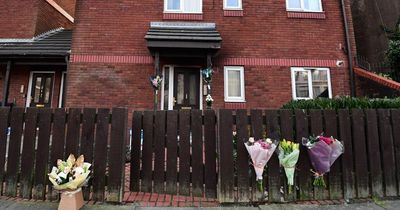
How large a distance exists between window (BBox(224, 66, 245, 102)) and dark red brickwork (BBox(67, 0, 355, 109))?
21 cm

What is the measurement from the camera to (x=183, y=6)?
32.1 ft

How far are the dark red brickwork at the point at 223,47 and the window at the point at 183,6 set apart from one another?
0.66 feet

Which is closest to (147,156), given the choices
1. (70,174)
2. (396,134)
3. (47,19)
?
(70,174)

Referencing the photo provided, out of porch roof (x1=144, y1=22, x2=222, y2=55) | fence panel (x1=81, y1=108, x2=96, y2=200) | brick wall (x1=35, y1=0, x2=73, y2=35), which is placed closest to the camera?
fence panel (x1=81, y1=108, x2=96, y2=200)

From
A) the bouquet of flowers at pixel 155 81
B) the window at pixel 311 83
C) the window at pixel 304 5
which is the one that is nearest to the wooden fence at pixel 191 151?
the bouquet of flowers at pixel 155 81

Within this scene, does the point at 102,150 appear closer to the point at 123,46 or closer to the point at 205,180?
the point at 205,180

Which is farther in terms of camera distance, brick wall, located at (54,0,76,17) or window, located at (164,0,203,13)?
brick wall, located at (54,0,76,17)

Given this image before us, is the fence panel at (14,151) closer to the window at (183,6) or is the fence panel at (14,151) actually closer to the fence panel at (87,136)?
the fence panel at (87,136)

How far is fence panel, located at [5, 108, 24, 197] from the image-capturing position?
13.4 feet

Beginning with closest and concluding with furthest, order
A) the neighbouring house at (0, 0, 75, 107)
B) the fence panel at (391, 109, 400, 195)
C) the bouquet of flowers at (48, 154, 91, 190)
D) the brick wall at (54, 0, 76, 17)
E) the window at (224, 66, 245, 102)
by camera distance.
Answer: the bouquet of flowers at (48, 154, 91, 190)
the fence panel at (391, 109, 400, 195)
the window at (224, 66, 245, 102)
the neighbouring house at (0, 0, 75, 107)
the brick wall at (54, 0, 76, 17)

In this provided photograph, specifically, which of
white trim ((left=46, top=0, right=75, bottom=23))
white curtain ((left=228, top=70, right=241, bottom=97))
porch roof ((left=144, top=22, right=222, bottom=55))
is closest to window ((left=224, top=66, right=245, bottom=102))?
white curtain ((left=228, top=70, right=241, bottom=97))

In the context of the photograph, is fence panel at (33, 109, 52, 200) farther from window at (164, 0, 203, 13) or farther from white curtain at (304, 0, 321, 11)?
white curtain at (304, 0, 321, 11)

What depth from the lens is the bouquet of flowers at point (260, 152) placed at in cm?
392

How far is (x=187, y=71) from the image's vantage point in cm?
945
